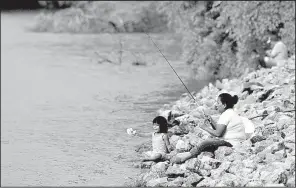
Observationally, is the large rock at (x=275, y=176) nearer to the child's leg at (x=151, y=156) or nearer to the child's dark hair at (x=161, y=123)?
the child's leg at (x=151, y=156)

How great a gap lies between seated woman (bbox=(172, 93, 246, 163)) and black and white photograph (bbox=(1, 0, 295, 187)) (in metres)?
0.01

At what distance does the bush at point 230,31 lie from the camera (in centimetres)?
1112

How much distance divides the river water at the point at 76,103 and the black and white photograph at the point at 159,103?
22 mm

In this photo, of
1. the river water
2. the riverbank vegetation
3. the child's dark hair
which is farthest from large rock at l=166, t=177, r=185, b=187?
the riverbank vegetation

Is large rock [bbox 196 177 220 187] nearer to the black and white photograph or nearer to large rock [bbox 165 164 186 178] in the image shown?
the black and white photograph

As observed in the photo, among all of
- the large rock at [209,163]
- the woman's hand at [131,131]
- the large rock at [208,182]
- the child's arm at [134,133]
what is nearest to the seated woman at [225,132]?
the large rock at [209,163]

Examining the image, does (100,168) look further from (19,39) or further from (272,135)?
(19,39)

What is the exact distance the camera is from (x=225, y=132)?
626 centimetres

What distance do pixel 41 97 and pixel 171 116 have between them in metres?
3.46

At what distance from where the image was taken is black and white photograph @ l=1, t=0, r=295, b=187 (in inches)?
239

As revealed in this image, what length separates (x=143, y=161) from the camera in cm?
679

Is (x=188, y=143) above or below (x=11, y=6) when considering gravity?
below

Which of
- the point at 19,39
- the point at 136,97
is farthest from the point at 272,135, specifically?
the point at 19,39

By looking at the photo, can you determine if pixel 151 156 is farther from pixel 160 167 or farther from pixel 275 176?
pixel 275 176
